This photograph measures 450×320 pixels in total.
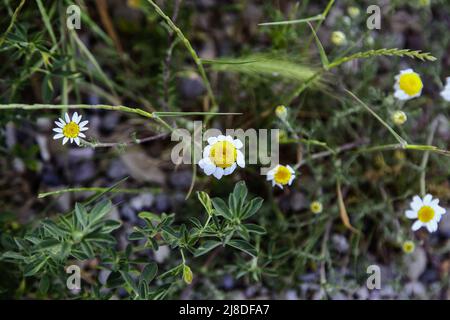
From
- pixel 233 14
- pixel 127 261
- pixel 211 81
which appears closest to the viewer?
pixel 127 261

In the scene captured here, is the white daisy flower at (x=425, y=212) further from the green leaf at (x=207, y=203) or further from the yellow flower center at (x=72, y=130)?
the yellow flower center at (x=72, y=130)

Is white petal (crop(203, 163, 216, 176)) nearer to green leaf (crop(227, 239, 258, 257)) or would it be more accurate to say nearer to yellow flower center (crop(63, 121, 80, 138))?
green leaf (crop(227, 239, 258, 257))

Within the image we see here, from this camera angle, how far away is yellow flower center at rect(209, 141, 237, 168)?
122cm

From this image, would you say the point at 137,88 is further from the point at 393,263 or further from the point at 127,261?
the point at 393,263

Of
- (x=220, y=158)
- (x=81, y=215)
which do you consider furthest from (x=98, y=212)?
(x=220, y=158)

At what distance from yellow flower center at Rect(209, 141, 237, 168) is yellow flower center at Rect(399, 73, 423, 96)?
→ 0.51 meters

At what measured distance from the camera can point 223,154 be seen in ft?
4.02

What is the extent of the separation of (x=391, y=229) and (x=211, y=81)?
736 millimetres

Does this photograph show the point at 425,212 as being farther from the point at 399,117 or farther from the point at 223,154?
the point at 223,154

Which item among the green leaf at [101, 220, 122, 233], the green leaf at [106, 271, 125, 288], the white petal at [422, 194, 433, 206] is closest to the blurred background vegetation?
the white petal at [422, 194, 433, 206]

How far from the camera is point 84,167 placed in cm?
181

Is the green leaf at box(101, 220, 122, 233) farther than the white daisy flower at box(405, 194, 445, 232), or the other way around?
the white daisy flower at box(405, 194, 445, 232)

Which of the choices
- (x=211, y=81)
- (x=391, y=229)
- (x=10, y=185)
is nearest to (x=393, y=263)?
(x=391, y=229)

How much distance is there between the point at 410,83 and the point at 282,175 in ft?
1.36
